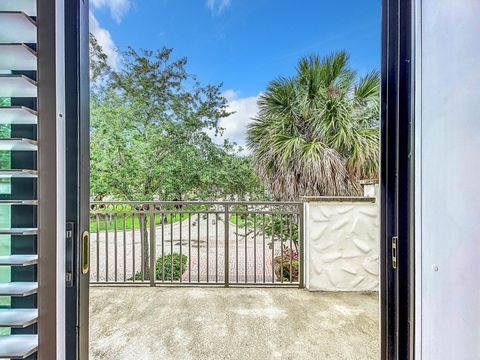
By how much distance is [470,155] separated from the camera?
0.54 meters

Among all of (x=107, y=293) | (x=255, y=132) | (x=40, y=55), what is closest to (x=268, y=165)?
(x=255, y=132)

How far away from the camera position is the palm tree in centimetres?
346

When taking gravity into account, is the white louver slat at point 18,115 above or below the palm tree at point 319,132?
below

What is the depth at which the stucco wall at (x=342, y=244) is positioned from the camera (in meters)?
2.59

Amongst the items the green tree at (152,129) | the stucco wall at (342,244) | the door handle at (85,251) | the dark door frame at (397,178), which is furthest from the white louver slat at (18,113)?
the green tree at (152,129)

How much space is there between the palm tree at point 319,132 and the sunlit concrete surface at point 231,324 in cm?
156

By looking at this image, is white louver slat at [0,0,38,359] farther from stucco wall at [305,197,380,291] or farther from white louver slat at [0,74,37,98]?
stucco wall at [305,197,380,291]

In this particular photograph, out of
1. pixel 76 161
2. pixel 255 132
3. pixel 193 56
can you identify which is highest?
pixel 193 56

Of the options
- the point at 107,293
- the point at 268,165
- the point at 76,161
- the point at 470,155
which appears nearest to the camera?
the point at 470,155

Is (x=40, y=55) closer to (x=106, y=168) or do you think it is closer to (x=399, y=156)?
(x=399, y=156)

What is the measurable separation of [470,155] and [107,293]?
301 cm

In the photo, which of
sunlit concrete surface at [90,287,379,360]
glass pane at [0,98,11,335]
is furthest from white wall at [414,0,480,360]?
sunlit concrete surface at [90,287,379,360]

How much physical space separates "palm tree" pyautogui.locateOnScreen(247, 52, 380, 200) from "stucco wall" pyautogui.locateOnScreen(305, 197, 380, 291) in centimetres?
88

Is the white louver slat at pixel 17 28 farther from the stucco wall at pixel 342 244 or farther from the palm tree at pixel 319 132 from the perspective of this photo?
the palm tree at pixel 319 132
